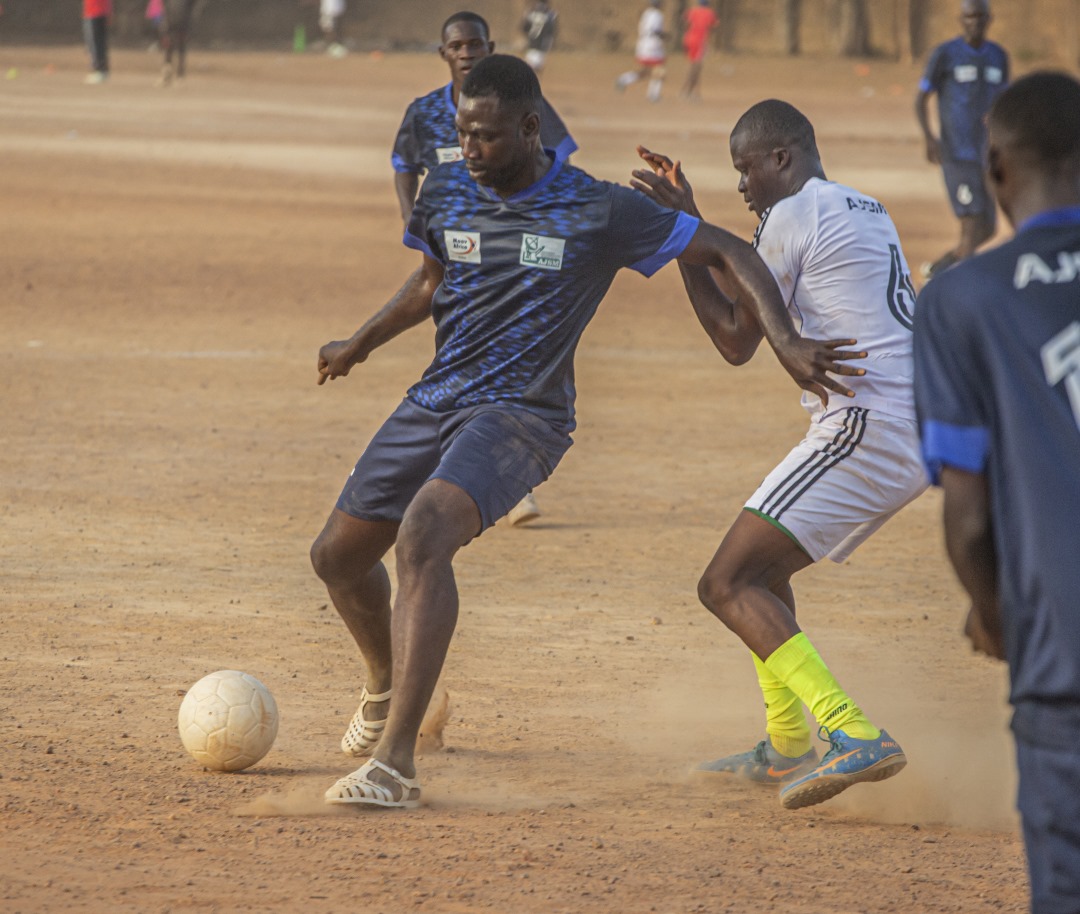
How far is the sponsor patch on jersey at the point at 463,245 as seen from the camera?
5.34 metres

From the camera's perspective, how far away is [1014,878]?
471cm

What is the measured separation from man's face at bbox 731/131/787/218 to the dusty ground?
1839 millimetres

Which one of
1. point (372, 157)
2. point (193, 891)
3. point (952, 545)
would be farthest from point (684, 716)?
point (372, 157)

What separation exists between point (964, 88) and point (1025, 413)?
1314 cm

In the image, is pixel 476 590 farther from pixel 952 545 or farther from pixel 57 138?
pixel 57 138

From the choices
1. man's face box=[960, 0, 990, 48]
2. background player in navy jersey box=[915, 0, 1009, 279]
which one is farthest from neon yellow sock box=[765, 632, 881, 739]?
man's face box=[960, 0, 990, 48]

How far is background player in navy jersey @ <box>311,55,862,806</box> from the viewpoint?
503cm

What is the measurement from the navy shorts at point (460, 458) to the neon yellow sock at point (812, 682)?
885mm

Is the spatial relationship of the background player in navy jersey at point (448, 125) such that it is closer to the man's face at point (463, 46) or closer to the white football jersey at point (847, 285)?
the man's face at point (463, 46)

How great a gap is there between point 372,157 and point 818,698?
76.5 feet

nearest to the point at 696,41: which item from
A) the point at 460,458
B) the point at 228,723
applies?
the point at 460,458

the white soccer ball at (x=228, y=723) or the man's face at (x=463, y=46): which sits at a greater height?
the man's face at (x=463, y=46)

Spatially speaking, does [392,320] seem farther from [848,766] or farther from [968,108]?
[968,108]

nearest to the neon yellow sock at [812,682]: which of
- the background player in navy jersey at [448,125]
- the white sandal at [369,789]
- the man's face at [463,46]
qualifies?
the white sandal at [369,789]
